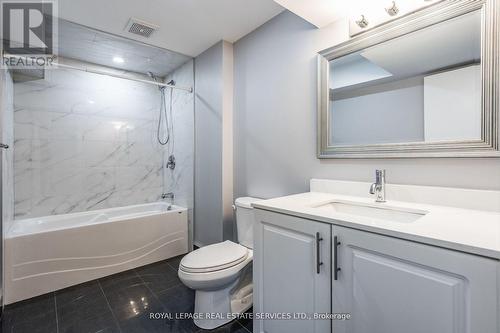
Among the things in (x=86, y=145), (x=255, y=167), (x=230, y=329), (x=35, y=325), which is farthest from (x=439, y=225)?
(x=86, y=145)

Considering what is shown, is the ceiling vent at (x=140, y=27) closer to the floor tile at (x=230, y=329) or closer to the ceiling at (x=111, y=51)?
the ceiling at (x=111, y=51)

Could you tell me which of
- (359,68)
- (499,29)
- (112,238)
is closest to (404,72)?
(359,68)

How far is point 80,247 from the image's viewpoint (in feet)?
7.02

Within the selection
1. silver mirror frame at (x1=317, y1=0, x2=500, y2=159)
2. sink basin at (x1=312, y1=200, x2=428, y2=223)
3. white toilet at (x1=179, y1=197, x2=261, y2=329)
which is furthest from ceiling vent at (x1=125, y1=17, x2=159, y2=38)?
sink basin at (x1=312, y1=200, x2=428, y2=223)

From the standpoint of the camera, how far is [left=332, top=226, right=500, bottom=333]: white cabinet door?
2.23 ft

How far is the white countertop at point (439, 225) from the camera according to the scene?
2.32ft

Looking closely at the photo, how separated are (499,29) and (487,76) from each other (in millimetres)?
200

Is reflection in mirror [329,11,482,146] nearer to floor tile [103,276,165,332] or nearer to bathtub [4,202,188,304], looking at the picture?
floor tile [103,276,165,332]

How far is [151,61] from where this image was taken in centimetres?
293

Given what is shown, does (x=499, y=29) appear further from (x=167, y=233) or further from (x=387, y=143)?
(x=167, y=233)

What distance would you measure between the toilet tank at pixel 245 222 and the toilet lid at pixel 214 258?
5.8 inches

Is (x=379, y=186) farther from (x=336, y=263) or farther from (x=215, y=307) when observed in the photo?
(x=215, y=307)

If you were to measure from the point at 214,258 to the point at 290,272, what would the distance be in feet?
2.04

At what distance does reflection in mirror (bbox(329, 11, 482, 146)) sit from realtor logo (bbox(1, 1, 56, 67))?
231 centimetres
